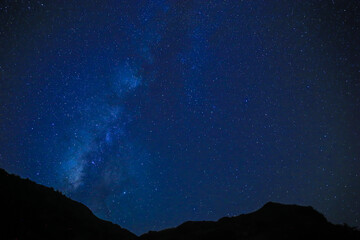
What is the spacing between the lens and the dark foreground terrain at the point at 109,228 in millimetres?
7977

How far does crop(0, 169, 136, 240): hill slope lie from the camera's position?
32.3 ft

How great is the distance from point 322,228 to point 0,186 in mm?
16287

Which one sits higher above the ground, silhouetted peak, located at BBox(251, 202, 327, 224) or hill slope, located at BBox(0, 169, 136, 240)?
hill slope, located at BBox(0, 169, 136, 240)

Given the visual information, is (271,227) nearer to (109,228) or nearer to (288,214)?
(288,214)

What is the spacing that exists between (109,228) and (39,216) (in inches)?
186

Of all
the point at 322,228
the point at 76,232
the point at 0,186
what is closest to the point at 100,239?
the point at 76,232

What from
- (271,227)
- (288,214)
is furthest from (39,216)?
(288,214)

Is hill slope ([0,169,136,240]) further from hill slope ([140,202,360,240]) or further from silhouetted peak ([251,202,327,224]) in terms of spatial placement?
silhouetted peak ([251,202,327,224])

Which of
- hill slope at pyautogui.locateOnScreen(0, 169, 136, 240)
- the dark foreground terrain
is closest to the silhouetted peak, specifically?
the dark foreground terrain

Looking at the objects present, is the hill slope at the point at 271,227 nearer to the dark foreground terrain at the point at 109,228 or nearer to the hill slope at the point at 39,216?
the dark foreground terrain at the point at 109,228

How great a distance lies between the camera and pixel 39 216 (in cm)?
1099

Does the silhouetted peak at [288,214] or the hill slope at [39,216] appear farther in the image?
the hill slope at [39,216]

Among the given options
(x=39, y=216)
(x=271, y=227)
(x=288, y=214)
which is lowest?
(x=271, y=227)

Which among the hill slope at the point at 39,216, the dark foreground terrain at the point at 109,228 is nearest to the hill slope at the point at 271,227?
the dark foreground terrain at the point at 109,228
